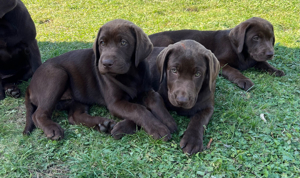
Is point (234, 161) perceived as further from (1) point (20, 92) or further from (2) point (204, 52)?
(1) point (20, 92)

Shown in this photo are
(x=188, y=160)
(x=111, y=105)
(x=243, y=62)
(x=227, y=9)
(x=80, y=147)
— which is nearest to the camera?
(x=188, y=160)

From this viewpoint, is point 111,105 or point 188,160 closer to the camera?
point 188,160

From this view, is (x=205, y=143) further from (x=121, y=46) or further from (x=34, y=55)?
(x=34, y=55)

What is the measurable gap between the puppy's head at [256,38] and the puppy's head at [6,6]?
3.94m

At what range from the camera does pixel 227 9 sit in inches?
400

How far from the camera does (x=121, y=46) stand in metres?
3.60

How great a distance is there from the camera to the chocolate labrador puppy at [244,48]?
502cm

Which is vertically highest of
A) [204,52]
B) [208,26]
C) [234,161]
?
[204,52]

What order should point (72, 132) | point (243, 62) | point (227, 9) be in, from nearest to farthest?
point (72, 132) → point (243, 62) → point (227, 9)

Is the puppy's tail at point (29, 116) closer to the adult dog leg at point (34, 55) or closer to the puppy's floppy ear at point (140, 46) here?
the adult dog leg at point (34, 55)

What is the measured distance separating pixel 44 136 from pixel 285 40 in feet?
20.1

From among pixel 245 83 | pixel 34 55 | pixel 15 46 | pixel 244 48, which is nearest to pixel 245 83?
pixel 245 83

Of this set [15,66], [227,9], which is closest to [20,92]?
[15,66]

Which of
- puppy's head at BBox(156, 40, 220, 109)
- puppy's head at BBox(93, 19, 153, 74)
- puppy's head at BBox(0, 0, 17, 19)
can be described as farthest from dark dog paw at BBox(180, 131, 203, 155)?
puppy's head at BBox(0, 0, 17, 19)
